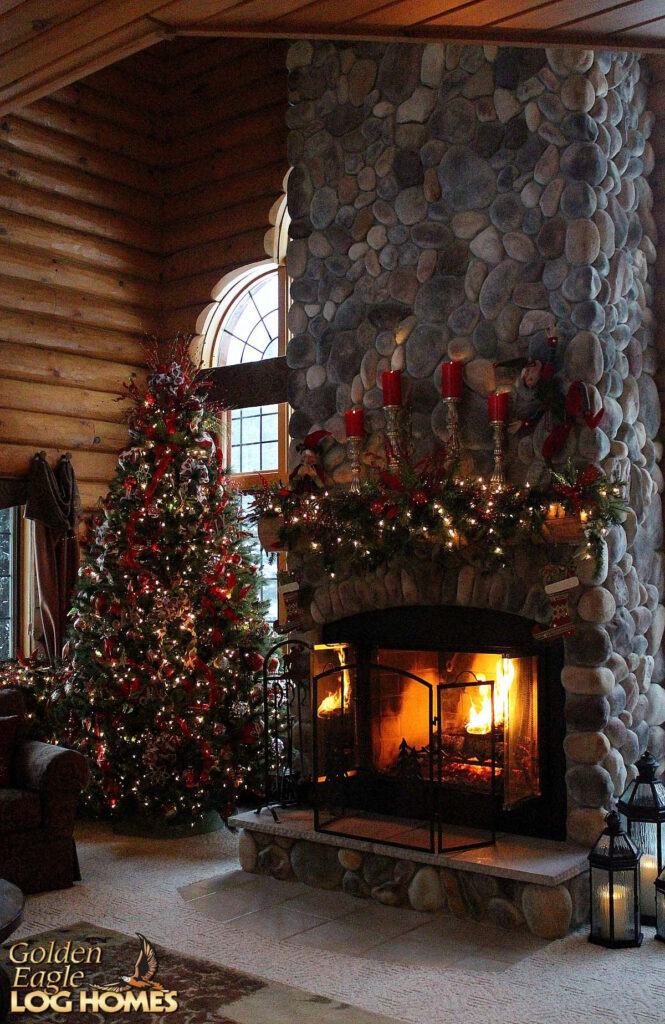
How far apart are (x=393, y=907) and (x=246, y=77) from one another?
5.47 meters

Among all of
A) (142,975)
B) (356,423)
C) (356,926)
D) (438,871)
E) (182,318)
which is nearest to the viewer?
(142,975)

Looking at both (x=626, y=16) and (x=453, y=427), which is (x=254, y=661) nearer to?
(x=453, y=427)

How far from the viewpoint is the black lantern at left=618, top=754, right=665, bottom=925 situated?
13.3 ft

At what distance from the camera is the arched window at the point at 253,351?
22.4 feet

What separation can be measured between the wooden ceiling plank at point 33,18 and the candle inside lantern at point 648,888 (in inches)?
147

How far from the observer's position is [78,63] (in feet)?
8.07

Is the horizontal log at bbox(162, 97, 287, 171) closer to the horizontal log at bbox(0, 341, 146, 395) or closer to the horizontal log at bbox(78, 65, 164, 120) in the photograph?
the horizontal log at bbox(78, 65, 164, 120)

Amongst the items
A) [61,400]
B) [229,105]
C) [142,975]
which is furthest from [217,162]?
[142,975]

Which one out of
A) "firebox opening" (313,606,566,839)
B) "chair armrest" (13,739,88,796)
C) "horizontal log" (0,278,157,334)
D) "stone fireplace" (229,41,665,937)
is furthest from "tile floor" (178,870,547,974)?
"horizontal log" (0,278,157,334)

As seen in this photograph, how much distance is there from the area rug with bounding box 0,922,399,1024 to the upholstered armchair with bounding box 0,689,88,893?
2.11ft

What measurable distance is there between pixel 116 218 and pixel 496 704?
4537mm

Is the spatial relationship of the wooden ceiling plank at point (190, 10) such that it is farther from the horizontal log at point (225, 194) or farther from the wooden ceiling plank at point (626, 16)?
the horizontal log at point (225, 194)

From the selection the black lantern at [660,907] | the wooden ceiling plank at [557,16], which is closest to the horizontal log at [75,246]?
the wooden ceiling plank at [557,16]

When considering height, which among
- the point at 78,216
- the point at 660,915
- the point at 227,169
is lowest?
the point at 660,915
